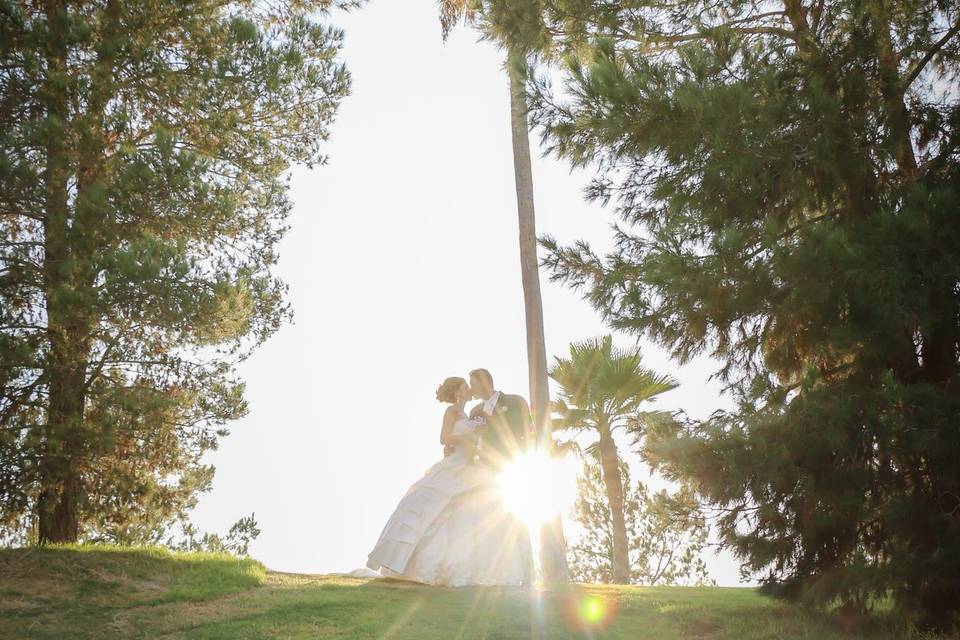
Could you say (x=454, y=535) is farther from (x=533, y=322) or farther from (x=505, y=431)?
(x=533, y=322)

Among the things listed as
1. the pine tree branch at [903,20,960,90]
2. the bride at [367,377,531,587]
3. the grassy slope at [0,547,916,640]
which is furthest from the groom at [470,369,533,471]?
the pine tree branch at [903,20,960,90]

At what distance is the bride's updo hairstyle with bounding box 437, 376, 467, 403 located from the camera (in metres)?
10.8

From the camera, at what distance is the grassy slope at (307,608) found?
287 inches

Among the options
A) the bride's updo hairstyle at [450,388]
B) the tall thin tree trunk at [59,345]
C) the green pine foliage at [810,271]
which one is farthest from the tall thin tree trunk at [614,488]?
the tall thin tree trunk at [59,345]

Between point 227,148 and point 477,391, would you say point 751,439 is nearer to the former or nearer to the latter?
point 477,391

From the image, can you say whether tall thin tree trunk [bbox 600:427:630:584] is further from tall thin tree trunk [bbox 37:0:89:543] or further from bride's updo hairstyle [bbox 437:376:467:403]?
tall thin tree trunk [bbox 37:0:89:543]

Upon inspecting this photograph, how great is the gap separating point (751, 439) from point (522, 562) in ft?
12.3

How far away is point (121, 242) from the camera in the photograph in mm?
10500

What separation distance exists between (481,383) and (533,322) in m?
5.44

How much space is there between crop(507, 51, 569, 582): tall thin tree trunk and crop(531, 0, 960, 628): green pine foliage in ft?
21.1

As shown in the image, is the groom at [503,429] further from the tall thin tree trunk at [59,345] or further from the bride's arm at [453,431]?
the tall thin tree trunk at [59,345]

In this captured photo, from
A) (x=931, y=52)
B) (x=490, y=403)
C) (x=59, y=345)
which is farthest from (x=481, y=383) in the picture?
(x=931, y=52)

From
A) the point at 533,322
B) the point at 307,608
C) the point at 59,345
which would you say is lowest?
the point at 307,608

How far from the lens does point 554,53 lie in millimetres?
11430
